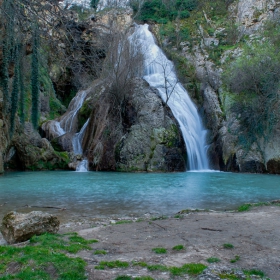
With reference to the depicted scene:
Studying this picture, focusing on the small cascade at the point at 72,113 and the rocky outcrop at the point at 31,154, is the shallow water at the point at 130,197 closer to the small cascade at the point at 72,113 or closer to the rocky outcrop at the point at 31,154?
the rocky outcrop at the point at 31,154

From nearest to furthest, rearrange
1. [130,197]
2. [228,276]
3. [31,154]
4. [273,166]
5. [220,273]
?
[228,276]
[220,273]
[130,197]
[273,166]
[31,154]

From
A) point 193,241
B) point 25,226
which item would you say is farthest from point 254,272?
point 25,226

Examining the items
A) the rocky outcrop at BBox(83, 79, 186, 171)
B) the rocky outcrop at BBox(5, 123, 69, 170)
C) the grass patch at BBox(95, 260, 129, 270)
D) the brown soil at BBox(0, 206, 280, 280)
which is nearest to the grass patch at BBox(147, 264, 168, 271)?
the brown soil at BBox(0, 206, 280, 280)

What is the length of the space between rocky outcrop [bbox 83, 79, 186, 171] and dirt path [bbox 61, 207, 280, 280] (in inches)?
637

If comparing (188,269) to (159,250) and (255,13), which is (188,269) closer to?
(159,250)

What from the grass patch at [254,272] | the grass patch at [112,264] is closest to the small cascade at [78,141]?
the grass patch at [112,264]

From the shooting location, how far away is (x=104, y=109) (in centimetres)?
2636

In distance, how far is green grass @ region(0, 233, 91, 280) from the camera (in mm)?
3877

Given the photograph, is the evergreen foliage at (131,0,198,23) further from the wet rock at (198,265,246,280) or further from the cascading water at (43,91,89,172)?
the wet rock at (198,265,246,280)

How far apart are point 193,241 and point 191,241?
1.3 inches

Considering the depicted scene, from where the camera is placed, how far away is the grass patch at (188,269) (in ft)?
13.0

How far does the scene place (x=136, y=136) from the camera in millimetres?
25125

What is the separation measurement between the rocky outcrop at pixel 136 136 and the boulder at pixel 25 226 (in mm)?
17839

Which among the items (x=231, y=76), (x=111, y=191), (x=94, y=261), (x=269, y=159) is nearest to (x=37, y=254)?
(x=94, y=261)
